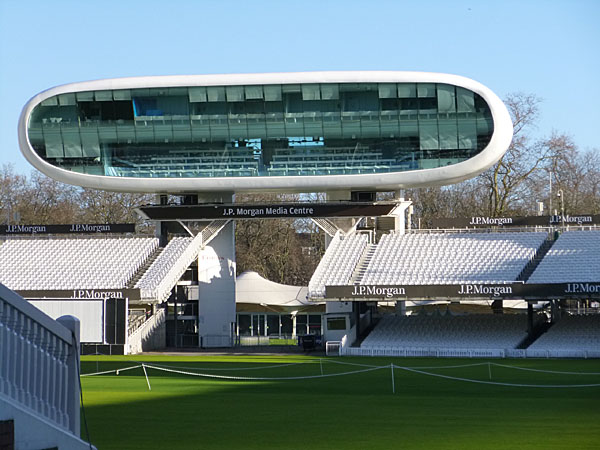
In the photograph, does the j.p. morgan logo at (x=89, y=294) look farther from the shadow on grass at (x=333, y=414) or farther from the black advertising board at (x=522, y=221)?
the shadow on grass at (x=333, y=414)

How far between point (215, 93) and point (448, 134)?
13375 mm

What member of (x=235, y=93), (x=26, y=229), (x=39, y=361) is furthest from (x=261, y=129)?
(x=39, y=361)

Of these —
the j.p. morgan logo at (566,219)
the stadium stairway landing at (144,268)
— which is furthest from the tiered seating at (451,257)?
the stadium stairway landing at (144,268)

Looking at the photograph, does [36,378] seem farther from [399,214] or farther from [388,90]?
[399,214]

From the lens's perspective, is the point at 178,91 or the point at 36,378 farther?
the point at 178,91

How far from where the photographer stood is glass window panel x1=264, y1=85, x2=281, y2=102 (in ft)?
185

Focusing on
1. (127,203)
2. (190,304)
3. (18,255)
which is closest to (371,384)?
(190,304)

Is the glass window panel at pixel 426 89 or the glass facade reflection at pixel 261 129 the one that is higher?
the glass window panel at pixel 426 89

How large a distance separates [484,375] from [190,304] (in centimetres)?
2984

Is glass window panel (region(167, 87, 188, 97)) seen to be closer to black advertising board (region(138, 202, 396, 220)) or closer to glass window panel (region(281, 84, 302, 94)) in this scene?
glass window panel (region(281, 84, 302, 94))

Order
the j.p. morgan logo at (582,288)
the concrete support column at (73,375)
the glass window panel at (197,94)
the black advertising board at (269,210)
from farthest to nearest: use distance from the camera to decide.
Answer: the black advertising board at (269,210), the glass window panel at (197,94), the j.p. morgan logo at (582,288), the concrete support column at (73,375)

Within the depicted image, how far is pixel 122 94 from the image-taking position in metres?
57.3

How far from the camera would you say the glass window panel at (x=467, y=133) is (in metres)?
55.3

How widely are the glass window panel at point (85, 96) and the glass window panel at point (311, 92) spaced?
1228 centimetres
